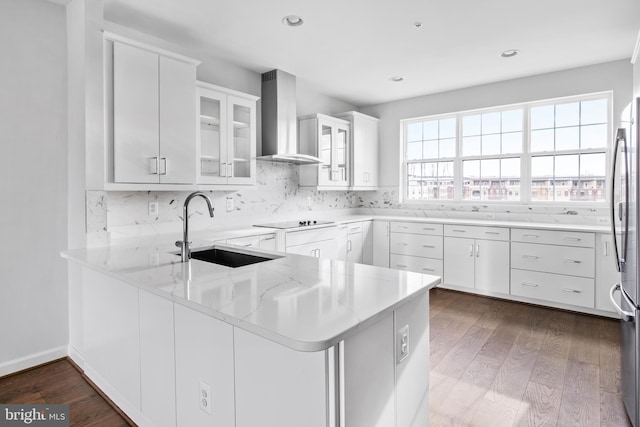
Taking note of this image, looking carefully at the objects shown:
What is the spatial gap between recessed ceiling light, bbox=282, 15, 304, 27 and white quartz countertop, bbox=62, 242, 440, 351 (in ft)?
6.42

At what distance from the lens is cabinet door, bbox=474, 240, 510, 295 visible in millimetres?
4008

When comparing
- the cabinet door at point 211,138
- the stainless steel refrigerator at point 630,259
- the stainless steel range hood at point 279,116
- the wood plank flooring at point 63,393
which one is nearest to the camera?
the stainless steel refrigerator at point 630,259

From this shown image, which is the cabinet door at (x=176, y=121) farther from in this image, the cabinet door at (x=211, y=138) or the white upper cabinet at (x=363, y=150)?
the white upper cabinet at (x=363, y=150)

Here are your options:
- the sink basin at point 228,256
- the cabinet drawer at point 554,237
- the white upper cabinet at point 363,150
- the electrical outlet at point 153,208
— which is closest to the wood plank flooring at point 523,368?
the cabinet drawer at point 554,237

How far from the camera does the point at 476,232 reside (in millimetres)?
4188

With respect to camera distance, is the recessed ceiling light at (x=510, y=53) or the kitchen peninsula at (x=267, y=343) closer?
the kitchen peninsula at (x=267, y=343)

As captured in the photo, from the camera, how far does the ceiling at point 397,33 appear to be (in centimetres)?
268

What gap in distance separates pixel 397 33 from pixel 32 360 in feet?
12.4

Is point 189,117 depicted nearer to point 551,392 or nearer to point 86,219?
point 86,219

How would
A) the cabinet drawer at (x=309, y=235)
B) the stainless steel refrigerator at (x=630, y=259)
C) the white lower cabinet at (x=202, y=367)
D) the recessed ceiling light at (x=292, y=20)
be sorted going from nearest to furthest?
the white lower cabinet at (x=202, y=367)
the stainless steel refrigerator at (x=630, y=259)
the recessed ceiling light at (x=292, y=20)
the cabinet drawer at (x=309, y=235)

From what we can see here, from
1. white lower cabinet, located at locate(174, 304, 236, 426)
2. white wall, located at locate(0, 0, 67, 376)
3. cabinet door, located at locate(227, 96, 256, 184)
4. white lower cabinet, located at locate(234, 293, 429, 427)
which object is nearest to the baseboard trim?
white wall, located at locate(0, 0, 67, 376)

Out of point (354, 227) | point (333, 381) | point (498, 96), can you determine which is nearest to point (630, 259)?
point (333, 381)

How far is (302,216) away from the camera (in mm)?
4742

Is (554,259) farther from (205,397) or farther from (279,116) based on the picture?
(205,397)
